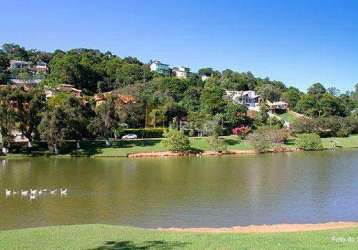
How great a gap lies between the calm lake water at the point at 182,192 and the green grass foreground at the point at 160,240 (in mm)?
6295

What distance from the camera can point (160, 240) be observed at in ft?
63.7

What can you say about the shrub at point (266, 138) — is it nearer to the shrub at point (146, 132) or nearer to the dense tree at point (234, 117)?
the dense tree at point (234, 117)

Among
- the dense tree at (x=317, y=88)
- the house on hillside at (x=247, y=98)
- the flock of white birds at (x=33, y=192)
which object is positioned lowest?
the flock of white birds at (x=33, y=192)

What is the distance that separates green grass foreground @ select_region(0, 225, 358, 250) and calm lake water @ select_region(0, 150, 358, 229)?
20.7 ft

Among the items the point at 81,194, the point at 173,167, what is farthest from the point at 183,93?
the point at 81,194

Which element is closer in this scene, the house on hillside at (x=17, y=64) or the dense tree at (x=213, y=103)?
the dense tree at (x=213, y=103)

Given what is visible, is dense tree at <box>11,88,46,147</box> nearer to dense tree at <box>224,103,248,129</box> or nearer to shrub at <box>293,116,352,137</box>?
dense tree at <box>224,103,248,129</box>

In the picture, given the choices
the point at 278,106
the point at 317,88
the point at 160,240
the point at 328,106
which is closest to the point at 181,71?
the point at 317,88

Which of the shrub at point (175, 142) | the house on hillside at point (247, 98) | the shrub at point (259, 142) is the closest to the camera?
the shrub at point (175, 142)

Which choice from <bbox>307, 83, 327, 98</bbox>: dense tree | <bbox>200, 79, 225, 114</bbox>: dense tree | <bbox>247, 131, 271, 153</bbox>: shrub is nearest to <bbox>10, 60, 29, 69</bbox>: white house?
<bbox>200, 79, 225, 114</bbox>: dense tree

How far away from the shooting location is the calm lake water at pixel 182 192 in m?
29.6

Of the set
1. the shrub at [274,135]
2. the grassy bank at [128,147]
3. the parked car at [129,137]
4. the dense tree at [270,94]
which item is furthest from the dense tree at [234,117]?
the dense tree at [270,94]

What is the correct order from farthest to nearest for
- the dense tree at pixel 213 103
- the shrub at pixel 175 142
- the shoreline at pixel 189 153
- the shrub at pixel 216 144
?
the dense tree at pixel 213 103 < the shrub at pixel 216 144 < the shrub at pixel 175 142 < the shoreline at pixel 189 153

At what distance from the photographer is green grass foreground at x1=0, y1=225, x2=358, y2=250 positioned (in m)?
17.5
